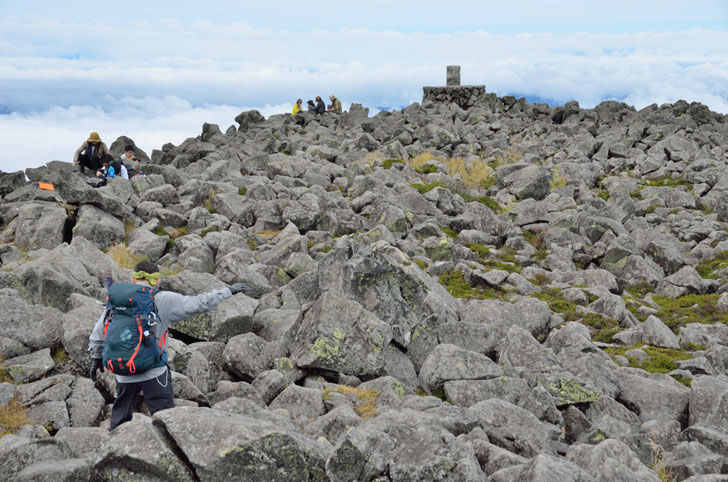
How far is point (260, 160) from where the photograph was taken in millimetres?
29156

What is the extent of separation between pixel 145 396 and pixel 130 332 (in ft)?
3.09

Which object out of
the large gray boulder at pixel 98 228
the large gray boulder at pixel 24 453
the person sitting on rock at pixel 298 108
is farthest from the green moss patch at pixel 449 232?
the person sitting on rock at pixel 298 108

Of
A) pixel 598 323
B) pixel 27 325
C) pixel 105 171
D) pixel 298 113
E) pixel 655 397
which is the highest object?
pixel 298 113

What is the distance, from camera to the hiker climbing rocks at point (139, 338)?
781 cm

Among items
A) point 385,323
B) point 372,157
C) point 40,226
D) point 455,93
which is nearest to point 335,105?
point 455,93

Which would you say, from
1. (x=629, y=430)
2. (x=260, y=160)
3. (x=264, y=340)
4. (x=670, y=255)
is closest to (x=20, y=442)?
(x=264, y=340)

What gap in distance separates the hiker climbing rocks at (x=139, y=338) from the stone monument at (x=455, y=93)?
142 ft

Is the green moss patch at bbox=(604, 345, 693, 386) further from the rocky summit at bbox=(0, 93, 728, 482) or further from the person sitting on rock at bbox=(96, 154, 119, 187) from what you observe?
the person sitting on rock at bbox=(96, 154, 119, 187)

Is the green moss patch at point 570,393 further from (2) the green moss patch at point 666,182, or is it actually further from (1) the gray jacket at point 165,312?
(2) the green moss patch at point 666,182

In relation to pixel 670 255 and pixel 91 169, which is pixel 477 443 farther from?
pixel 91 169

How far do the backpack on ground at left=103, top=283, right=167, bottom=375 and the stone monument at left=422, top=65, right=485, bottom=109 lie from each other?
43.7 metres

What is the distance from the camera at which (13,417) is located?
8.34 meters

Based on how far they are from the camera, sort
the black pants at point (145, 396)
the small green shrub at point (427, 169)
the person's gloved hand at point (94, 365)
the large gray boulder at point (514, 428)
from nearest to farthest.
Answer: the black pants at point (145, 396) < the large gray boulder at point (514, 428) < the person's gloved hand at point (94, 365) < the small green shrub at point (427, 169)

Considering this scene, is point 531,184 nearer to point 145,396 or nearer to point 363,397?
point 363,397
